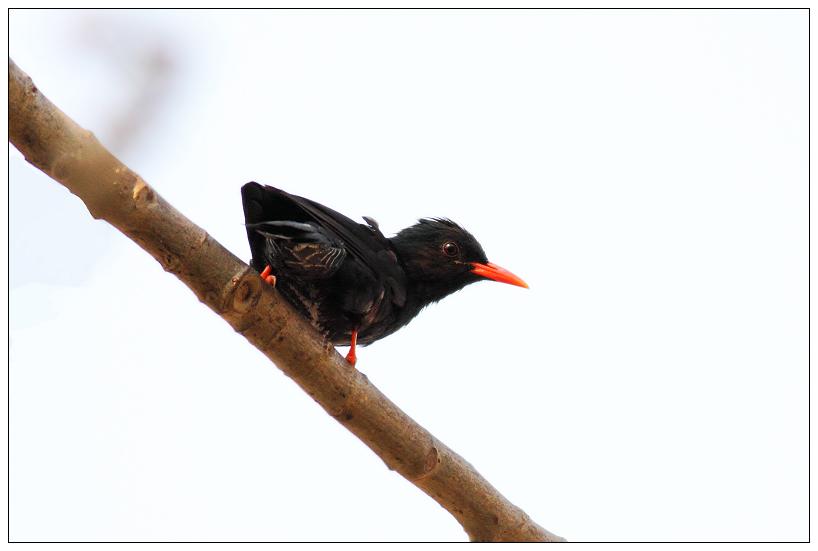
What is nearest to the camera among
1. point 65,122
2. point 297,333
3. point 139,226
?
point 65,122

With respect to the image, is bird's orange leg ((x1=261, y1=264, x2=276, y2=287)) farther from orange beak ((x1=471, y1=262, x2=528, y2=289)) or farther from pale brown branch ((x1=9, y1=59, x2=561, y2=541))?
orange beak ((x1=471, y1=262, x2=528, y2=289))

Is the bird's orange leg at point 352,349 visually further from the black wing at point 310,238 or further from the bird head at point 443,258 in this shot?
the bird head at point 443,258

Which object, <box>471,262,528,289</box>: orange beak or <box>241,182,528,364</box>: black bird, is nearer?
<box>241,182,528,364</box>: black bird

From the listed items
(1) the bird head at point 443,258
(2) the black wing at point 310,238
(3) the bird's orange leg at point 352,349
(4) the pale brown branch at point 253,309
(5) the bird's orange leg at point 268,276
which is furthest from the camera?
(1) the bird head at point 443,258

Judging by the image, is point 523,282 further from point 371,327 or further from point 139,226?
point 139,226

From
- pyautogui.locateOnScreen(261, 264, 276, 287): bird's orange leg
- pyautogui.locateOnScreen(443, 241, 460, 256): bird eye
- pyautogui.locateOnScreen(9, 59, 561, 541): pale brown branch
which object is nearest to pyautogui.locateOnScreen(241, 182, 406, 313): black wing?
pyautogui.locateOnScreen(261, 264, 276, 287): bird's orange leg

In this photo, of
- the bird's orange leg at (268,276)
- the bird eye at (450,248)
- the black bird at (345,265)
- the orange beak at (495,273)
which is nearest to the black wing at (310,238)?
the black bird at (345,265)

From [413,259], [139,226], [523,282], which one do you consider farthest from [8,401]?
[523,282]

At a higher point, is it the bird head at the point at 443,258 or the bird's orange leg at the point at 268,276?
the bird head at the point at 443,258

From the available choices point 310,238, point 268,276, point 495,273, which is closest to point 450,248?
point 495,273
